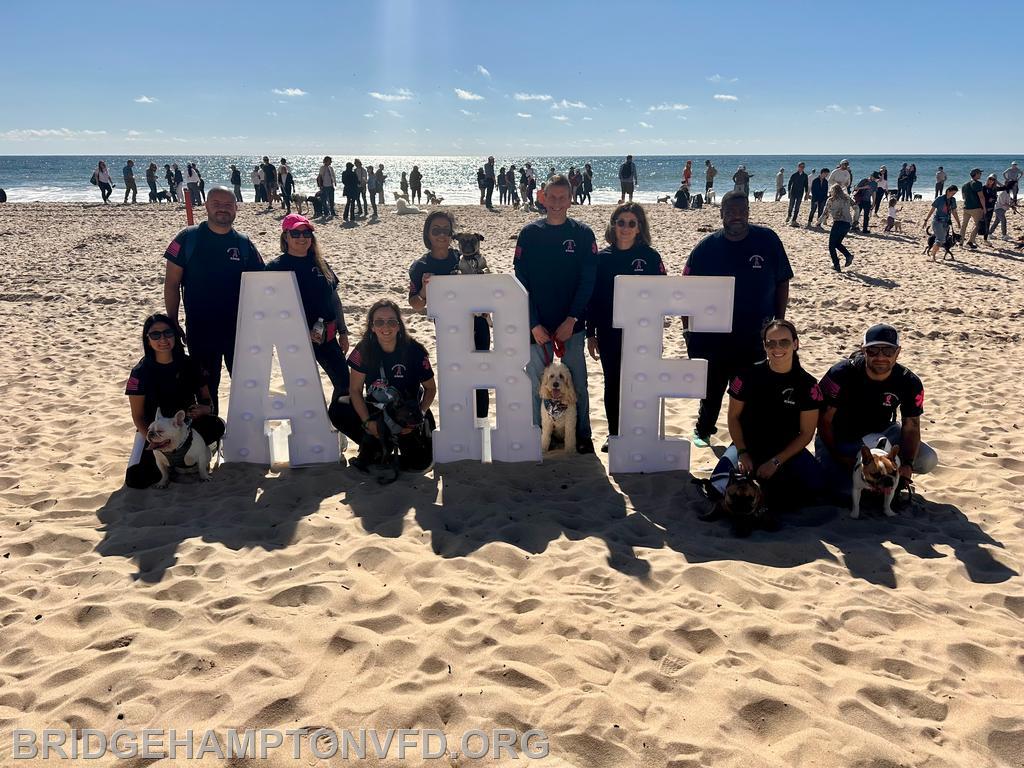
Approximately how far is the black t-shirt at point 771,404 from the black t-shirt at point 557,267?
143 centimetres

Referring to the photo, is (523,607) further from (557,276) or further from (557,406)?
(557,276)

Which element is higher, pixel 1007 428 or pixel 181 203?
pixel 181 203

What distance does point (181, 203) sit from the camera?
29.6 m

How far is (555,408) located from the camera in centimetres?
544

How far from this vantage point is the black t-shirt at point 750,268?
5.20 metres

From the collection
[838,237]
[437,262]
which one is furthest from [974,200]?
[437,262]

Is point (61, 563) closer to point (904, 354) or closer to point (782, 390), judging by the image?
point (782, 390)

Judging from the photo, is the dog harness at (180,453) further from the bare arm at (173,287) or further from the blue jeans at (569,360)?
the blue jeans at (569,360)

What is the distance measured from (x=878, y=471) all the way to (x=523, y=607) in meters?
2.62

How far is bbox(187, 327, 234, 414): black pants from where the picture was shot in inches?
208

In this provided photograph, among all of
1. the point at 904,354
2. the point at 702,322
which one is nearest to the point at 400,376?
the point at 702,322

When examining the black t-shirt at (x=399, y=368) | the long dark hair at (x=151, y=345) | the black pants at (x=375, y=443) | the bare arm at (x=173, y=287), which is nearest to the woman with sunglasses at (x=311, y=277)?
the black pants at (x=375, y=443)

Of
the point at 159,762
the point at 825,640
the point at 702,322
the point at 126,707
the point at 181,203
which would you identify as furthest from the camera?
the point at 181,203

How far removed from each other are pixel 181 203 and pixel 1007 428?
32148 mm
